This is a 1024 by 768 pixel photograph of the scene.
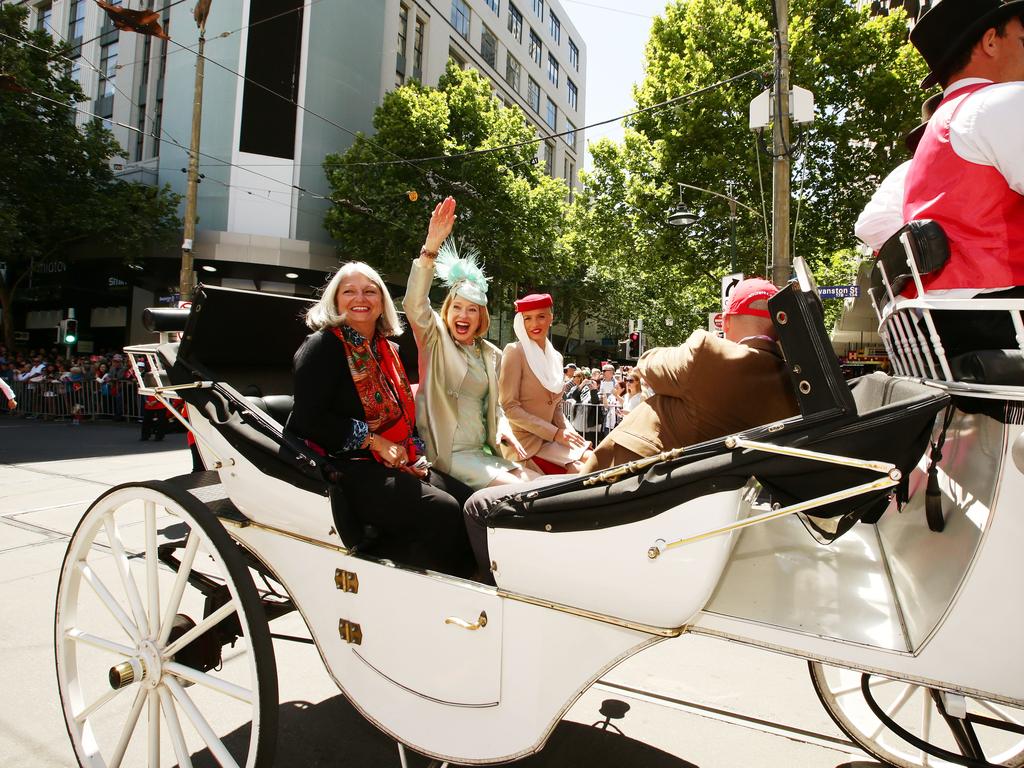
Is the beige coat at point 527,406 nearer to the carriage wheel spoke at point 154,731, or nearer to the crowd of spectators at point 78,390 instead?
the carriage wheel spoke at point 154,731

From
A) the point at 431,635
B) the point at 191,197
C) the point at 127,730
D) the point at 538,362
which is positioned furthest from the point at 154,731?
the point at 191,197

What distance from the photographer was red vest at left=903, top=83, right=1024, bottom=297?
1.35m

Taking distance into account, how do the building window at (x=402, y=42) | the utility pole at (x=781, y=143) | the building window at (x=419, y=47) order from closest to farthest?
the utility pole at (x=781, y=143) < the building window at (x=402, y=42) < the building window at (x=419, y=47)

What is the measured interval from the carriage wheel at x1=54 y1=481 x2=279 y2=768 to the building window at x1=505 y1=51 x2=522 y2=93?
34526 mm

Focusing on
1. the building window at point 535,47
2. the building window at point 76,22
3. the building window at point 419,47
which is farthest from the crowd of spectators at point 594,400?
the building window at point 535,47

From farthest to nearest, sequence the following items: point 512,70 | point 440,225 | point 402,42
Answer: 1. point 512,70
2. point 402,42
3. point 440,225

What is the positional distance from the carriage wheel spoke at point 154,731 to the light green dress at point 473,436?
1.29 metres

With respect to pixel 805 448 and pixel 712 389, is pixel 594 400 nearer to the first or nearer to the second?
pixel 712 389

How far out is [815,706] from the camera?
8.92 feet

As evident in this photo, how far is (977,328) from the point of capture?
1304mm

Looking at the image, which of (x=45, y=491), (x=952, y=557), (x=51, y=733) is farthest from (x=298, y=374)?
(x=45, y=491)

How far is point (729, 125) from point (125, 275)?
19.5 metres

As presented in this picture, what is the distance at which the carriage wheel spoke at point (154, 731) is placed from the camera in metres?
1.90

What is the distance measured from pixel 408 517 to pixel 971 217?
1744 millimetres
